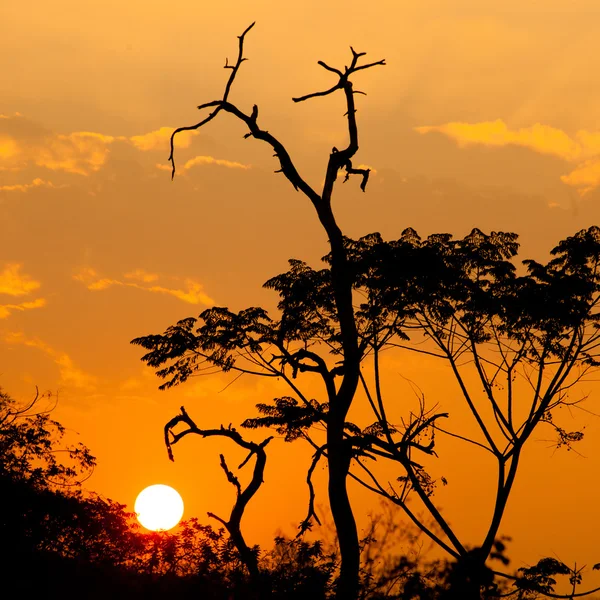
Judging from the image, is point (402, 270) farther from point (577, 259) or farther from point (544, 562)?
point (544, 562)

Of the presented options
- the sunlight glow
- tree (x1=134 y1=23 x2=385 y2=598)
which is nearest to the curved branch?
tree (x1=134 y1=23 x2=385 y2=598)

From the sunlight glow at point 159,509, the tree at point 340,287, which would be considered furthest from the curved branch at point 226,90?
the sunlight glow at point 159,509

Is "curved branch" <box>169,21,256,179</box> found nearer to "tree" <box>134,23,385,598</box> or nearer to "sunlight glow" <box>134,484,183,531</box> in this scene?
"tree" <box>134,23,385,598</box>

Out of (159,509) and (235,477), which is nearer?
(235,477)

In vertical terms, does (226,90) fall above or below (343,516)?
above

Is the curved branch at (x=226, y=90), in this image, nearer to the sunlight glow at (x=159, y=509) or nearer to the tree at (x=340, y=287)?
the tree at (x=340, y=287)

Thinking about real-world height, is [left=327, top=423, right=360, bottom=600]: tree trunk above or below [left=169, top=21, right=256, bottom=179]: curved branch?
below

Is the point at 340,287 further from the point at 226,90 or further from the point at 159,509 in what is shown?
the point at 159,509

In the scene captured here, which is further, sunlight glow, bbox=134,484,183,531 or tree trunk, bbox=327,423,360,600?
sunlight glow, bbox=134,484,183,531

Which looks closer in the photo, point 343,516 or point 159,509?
point 343,516

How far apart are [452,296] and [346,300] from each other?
6465mm

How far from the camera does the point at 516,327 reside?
23.8m

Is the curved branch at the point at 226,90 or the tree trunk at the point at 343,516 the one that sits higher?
the curved branch at the point at 226,90

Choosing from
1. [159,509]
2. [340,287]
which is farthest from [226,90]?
[159,509]
